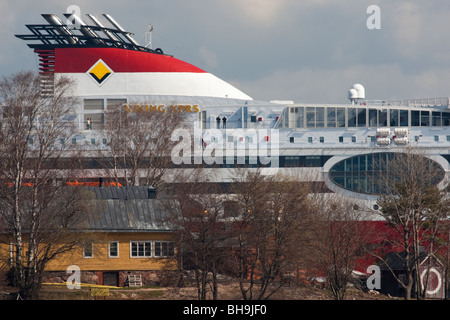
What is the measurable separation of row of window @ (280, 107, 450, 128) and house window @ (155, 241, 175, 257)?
1820 centimetres

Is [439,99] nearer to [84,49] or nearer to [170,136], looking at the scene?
[170,136]

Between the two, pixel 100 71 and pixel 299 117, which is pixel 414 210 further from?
pixel 100 71

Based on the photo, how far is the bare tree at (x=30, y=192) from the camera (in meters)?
34.8

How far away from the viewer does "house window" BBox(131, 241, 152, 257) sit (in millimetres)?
39219

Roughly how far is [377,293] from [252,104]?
17126 mm

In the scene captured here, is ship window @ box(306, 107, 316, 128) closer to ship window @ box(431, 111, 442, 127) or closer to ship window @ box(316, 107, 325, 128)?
ship window @ box(316, 107, 325, 128)

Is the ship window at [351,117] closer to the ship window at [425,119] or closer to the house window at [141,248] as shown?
the ship window at [425,119]

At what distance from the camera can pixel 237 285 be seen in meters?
37.0

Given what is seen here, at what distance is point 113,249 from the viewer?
129 feet

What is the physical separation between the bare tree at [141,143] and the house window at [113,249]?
9579 millimetres

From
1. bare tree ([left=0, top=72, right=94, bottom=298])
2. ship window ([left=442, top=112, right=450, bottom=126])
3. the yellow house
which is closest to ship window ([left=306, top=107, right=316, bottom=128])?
ship window ([left=442, top=112, right=450, bottom=126])

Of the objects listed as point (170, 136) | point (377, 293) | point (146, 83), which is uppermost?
point (146, 83)

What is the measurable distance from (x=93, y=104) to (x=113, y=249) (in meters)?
18.6
